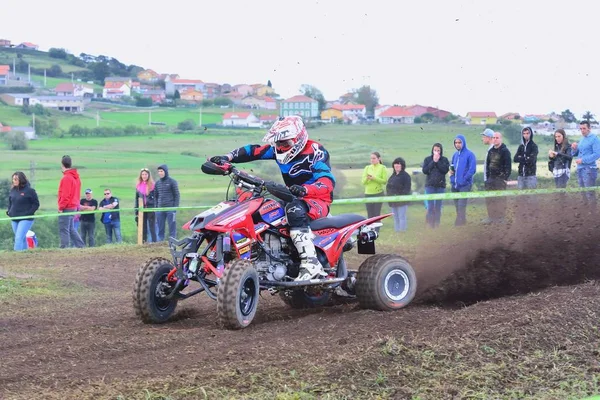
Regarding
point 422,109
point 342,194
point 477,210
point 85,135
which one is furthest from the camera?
point 85,135

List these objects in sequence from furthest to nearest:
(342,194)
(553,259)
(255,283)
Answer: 1. (342,194)
2. (553,259)
3. (255,283)

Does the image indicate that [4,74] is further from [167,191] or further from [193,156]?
[167,191]

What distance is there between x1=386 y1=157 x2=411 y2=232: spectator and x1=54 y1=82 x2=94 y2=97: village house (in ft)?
86.4

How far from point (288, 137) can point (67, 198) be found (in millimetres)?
10661

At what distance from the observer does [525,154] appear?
1661cm

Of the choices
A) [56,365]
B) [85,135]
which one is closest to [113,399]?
[56,365]

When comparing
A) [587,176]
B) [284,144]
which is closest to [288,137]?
Answer: [284,144]

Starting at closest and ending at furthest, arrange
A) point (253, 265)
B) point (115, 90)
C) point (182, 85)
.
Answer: point (253, 265) → point (182, 85) → point (115, 90)

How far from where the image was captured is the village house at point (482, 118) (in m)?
19.5

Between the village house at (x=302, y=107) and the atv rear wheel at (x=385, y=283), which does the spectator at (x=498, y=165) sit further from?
the atv rear wheel at (x=385, y=283)

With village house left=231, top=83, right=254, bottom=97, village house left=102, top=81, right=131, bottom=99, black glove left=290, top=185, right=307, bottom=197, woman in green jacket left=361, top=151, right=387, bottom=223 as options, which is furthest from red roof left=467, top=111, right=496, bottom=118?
village house left=102, top=81, right=131, bottom=99

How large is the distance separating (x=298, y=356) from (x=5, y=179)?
21728 millimetres

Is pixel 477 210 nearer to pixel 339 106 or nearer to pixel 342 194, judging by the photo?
pixel 342 194

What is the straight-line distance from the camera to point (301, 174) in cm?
948
